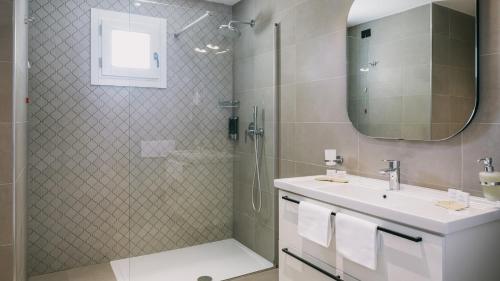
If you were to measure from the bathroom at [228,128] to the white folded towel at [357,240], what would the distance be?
11 millimetres

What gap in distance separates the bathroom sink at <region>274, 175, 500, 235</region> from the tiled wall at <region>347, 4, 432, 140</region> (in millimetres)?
319

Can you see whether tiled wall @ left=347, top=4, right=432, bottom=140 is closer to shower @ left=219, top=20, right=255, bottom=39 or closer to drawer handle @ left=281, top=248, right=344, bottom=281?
drawer handle @ left=281, top=248, right=344, bottom=281

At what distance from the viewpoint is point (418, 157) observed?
6.07 ft

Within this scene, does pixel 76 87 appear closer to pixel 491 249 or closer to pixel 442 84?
pixel 442 84

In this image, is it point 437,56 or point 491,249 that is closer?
point 491,249

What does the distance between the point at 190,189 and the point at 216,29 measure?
4.53ft

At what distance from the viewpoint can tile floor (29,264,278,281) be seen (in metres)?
2.71

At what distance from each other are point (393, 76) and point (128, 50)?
192 cm

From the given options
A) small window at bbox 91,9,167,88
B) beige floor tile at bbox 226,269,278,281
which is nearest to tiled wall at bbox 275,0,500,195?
beige floor tile at bbox 226,269,278,281

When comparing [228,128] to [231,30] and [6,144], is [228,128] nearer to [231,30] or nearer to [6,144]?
[231,30]

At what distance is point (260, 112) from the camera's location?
304 centimetres

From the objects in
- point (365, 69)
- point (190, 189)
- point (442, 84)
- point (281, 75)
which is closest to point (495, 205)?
point (442, 84)

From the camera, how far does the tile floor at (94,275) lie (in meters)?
2.71

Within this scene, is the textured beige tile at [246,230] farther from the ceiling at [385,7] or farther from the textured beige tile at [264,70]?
the ceiling at [385,7]
